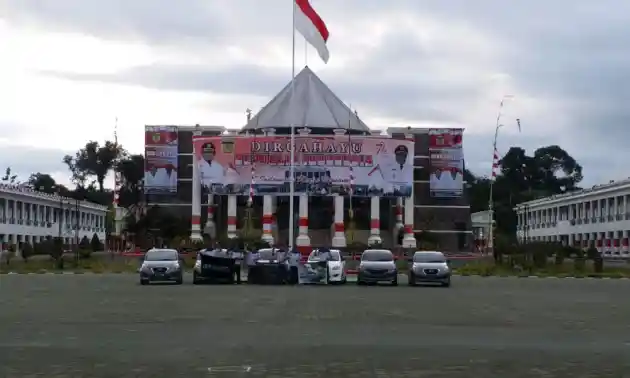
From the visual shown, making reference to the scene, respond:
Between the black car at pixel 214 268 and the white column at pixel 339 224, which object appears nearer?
the black car at pixel 214 268

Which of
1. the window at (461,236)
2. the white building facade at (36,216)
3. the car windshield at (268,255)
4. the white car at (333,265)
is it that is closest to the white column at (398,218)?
the window at (461,236)

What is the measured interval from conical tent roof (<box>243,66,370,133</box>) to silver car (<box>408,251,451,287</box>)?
5950 centimetres

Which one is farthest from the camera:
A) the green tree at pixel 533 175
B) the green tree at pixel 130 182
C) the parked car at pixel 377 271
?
the green tree at pixel 533 175

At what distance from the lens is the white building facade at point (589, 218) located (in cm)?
9481

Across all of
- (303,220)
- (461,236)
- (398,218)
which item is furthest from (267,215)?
(461,236)

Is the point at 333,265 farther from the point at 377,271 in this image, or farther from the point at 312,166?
the point at 312,166

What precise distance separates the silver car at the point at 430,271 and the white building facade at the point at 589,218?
45.6 metres

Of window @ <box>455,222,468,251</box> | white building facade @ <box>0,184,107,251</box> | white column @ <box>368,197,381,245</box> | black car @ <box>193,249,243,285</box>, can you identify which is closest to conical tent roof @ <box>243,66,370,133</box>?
white column @ <box>368,197,381,245</box>

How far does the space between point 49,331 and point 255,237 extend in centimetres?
7679

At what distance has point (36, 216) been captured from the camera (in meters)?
110

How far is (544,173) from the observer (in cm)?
15050

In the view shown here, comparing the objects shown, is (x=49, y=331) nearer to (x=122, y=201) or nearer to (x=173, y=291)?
(x=173, y=291)

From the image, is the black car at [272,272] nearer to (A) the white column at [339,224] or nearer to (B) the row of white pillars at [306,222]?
(B) the row of white pillars at [306,222]

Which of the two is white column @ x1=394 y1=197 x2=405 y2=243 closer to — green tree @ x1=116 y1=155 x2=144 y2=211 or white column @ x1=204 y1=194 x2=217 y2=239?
white column @ x1=204 y1=194 x2=217 y2=239
